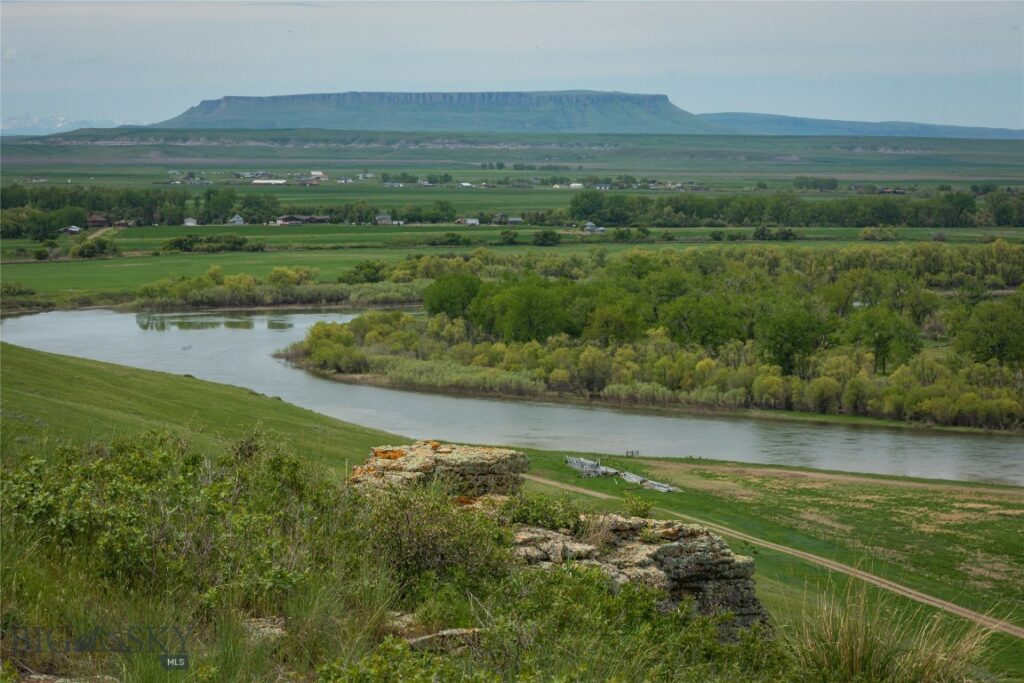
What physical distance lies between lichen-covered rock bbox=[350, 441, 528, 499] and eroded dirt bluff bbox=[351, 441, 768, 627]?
0.6 inches

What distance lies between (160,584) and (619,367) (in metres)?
52.5

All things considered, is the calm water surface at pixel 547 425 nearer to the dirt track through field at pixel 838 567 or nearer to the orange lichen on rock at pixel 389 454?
the dirt track through field at pixel 838 567

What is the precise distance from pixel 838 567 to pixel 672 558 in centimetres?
1215

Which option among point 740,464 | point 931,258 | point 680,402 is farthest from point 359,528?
point 931,258

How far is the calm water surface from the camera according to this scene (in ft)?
144

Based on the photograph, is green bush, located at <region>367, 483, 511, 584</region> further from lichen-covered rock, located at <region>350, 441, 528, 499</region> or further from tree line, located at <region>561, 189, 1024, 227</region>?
tree line, located at <region>561, 189, 1024, 227</region>

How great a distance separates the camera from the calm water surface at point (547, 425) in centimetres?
4400

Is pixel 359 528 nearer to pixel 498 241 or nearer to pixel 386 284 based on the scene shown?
pixel 386 284

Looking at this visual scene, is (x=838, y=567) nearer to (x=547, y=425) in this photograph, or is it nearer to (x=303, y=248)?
(x=547, y=425)

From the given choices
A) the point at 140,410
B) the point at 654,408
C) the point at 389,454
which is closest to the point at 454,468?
the point at 389,454

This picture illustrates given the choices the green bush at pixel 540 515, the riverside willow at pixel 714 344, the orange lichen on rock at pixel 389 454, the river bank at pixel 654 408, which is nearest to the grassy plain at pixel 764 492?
the orange lichen on rock at pixel 389 454

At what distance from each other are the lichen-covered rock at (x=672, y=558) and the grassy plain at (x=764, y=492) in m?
4.20

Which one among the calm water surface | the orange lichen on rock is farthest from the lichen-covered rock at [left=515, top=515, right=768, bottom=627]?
the calm water surface

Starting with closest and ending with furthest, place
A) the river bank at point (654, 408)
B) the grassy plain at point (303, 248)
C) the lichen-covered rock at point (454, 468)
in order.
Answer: the lichen-covered rock at point (454, 468)
the river bank at point (654, 408)
the grassy plain at point (303, 248)
